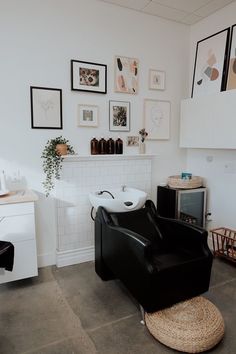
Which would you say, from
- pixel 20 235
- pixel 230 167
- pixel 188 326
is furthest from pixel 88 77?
pixel 188 326

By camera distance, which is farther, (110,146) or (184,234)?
(110,146)

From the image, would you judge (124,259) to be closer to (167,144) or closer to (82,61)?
(167,144)

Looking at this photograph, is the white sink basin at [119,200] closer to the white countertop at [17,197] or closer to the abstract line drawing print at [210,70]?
the white countertop at [17,197]

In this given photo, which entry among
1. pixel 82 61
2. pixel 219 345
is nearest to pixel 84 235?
pixel 219 345

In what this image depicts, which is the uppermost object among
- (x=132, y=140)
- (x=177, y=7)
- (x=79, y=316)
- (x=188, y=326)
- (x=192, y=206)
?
(x=177, y=7)

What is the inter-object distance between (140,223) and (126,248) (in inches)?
19.3

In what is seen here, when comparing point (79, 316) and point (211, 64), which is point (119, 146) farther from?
point (79, 316)

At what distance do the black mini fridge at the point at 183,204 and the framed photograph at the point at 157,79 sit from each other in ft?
4.15

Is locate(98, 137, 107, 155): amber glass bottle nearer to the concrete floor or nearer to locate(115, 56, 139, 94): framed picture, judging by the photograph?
locate(115, 56, 139, 94): framed picture

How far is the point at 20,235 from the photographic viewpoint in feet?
7.50

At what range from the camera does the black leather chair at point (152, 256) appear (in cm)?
179

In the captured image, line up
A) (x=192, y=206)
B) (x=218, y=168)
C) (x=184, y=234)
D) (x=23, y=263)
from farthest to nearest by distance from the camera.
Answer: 1. (x=192, y=206)
2. (x=218, y=168)
3. (x=23, y=263)
4. (x=184, y=234)

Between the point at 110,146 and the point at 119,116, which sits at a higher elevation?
the point at 119,116

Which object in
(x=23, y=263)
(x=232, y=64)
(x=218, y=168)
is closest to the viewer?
(x=23, y=263)
